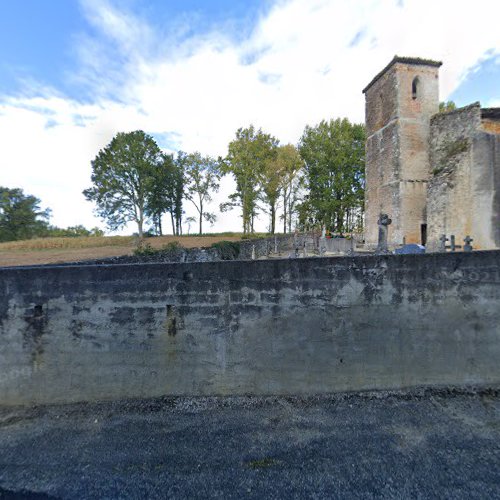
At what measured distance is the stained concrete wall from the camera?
372 cm

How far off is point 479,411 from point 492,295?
1.52 meters

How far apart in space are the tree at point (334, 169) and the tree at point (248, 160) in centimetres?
654

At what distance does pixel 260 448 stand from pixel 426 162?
949 inches

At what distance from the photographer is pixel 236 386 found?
374 cm

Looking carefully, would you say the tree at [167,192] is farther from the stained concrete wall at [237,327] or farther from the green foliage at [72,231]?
the stained concrete wall at [237,327]

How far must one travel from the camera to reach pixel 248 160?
1396 inches

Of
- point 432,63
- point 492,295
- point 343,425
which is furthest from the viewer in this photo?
point 432,63

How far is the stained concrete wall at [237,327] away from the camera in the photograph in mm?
3717

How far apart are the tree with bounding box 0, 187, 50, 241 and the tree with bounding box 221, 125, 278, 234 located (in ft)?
115

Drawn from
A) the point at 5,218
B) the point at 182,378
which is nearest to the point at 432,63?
the point at 182,378

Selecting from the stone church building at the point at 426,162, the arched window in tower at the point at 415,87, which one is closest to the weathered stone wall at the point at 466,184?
the stone church building at the point at 426,162

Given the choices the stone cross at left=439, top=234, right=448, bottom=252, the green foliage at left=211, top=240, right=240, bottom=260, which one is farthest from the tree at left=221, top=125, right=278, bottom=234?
the stone cross at left=439, top=234, right=448, bottom=252

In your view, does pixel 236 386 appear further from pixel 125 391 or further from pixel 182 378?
pixel 125 391

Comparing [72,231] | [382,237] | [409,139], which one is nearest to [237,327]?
[382,237]
